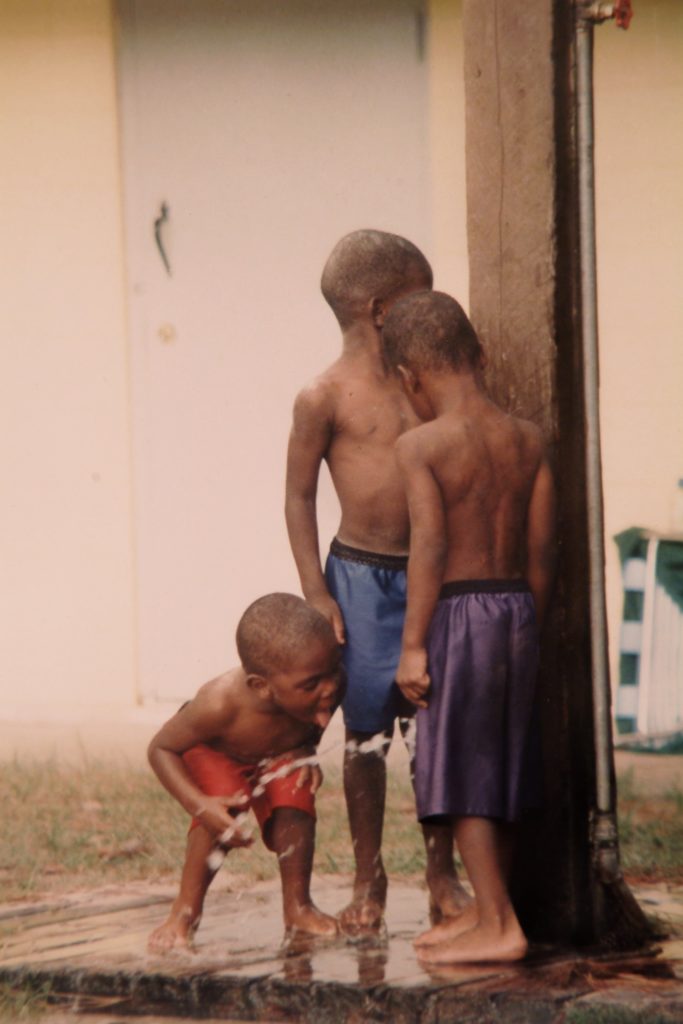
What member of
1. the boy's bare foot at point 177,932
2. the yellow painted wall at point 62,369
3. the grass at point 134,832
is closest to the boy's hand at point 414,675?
the boy's bare foot at point 177,932

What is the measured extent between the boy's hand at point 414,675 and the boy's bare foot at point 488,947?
0.48 m

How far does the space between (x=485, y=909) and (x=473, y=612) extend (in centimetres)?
60

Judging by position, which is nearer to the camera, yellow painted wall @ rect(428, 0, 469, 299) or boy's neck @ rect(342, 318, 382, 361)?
boy's neck @ rect(342, 318, 382, 361)

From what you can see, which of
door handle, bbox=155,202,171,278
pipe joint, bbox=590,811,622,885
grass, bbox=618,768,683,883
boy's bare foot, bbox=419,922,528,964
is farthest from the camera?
door handle, bbox=155,202,171,278

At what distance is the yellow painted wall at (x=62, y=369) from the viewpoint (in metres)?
7.18

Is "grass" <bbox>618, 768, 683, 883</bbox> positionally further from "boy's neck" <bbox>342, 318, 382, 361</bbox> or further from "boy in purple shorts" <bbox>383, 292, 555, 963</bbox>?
"boy's neck" <bbox>342, 318, 382, 361</bbox>

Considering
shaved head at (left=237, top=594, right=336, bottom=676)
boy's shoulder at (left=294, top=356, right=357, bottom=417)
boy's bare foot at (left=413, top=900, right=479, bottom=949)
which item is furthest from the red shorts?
boy's shoulder at (left=294, top=356, right=357, bottom=417)

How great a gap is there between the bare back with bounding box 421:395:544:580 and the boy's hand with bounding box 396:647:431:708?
0.18 metres

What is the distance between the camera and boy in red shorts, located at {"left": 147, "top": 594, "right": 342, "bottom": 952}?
4.31 meters

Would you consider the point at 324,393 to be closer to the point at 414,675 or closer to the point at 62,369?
the point at 414,675

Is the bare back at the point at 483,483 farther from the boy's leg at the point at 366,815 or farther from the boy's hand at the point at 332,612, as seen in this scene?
the boy's leg at the point at 366,815

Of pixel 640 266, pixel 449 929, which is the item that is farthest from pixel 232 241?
pixel 449 929

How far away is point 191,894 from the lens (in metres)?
4.37

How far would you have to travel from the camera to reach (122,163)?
7137 mm
